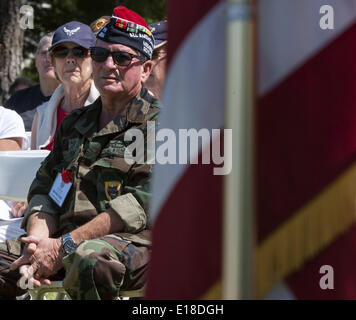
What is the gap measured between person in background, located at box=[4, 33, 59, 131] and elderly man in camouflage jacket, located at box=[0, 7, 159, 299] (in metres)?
2.43

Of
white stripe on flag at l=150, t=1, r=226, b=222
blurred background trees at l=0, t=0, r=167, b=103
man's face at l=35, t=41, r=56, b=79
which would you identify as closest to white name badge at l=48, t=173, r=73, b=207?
white stripe on flag at l=150, t=1, r=226, b=222

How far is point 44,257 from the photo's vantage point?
12.2 ft

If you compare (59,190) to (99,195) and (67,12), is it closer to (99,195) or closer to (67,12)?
(99,195)

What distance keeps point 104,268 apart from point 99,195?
1.58ft

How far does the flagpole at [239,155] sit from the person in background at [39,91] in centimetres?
485

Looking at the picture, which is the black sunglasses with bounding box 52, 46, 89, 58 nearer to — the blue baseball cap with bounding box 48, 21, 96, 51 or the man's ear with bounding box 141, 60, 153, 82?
the blue baseball cap with bounding box 48, 21, 96, 51

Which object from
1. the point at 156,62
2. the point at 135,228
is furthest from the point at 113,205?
the point at 156,62

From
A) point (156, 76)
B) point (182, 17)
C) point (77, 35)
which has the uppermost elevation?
point (77, 35)

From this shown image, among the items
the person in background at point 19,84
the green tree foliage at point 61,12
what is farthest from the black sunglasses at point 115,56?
the green tree foliage at point 61,12

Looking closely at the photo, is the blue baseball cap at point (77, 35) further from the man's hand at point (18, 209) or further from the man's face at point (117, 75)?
the man's hand at point (18, 209)

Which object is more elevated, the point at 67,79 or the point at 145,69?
the point at 67,79

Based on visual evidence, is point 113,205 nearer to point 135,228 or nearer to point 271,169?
point 135,228

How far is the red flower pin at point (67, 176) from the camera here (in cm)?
381

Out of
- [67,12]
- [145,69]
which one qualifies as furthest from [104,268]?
[67,12]
